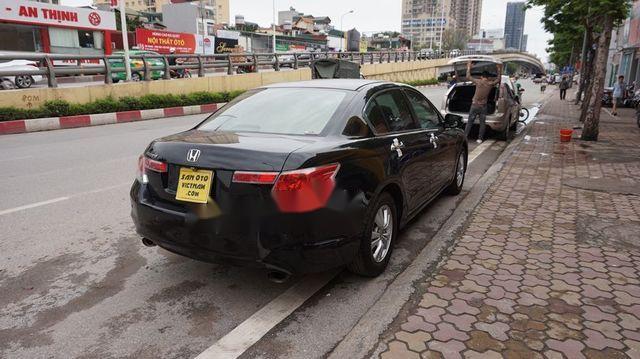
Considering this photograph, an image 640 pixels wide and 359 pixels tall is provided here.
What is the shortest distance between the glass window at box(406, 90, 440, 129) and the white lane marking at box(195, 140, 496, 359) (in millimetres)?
1993

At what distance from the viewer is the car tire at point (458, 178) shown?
241 inches

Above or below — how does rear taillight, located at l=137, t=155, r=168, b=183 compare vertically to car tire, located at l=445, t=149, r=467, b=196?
above

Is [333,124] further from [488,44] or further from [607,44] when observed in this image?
[488,44]

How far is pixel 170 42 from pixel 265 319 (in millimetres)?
45534

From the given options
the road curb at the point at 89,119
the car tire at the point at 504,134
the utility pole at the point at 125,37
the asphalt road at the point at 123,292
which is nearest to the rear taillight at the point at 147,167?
the asphalt road at the point at 123,292

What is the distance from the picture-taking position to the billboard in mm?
40591

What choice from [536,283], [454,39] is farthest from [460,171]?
[454,39]

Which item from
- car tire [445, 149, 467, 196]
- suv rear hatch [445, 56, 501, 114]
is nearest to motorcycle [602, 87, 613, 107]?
suv rear hatch [445, 56, 501, 114]

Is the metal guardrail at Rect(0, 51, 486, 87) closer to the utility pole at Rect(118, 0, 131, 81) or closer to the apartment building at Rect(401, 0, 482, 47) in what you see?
the utility pole at Rect(118, 0, 131, 81)

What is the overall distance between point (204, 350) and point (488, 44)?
16154cm

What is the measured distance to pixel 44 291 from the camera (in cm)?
352

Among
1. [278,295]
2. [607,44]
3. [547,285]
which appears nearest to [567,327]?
[547,285]

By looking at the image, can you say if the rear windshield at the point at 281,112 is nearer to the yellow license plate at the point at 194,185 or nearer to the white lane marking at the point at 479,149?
the yellow license plate at the point at 194,185

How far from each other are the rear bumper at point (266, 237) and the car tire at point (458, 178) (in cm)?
311
